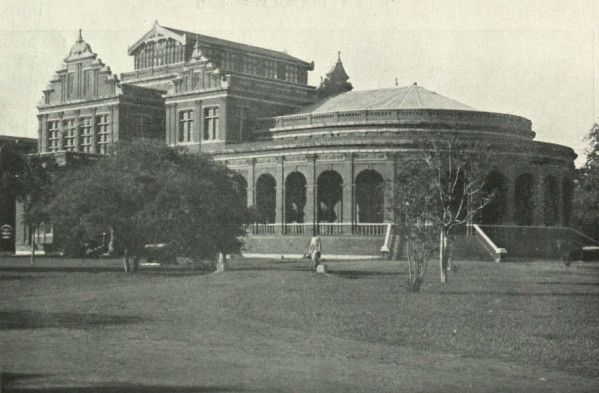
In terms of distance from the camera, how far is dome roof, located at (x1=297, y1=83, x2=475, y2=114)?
202ft

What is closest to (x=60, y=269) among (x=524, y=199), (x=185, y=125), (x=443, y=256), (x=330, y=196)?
(x=443, y=256)

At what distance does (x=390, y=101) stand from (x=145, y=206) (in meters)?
28.4

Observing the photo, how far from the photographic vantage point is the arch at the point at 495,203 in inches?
2170

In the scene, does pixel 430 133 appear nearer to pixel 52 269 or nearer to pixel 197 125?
pixel 197 125

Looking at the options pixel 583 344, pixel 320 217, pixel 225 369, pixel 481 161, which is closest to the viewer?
pixel 225 369

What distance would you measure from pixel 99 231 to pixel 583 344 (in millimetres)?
25228

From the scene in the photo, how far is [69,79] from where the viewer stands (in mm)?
73500

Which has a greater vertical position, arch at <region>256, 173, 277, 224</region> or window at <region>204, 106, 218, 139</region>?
window at <region>204, 106, 218, 139</region>

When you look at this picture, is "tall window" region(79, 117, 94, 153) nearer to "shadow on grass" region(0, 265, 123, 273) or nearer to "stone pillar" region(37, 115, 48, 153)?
"stone pillar" region(37, 115, 48, 153)

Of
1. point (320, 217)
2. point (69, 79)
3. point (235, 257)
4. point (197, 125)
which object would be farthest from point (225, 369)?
point (69, 79)

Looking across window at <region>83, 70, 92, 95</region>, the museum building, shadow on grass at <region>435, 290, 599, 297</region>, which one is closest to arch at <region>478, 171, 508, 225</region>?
the museum building

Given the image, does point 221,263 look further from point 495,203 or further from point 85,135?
point 85,135

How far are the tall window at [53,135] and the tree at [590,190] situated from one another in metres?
40.4

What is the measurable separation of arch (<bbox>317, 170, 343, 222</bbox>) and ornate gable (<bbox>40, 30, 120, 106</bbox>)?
67.5ft
